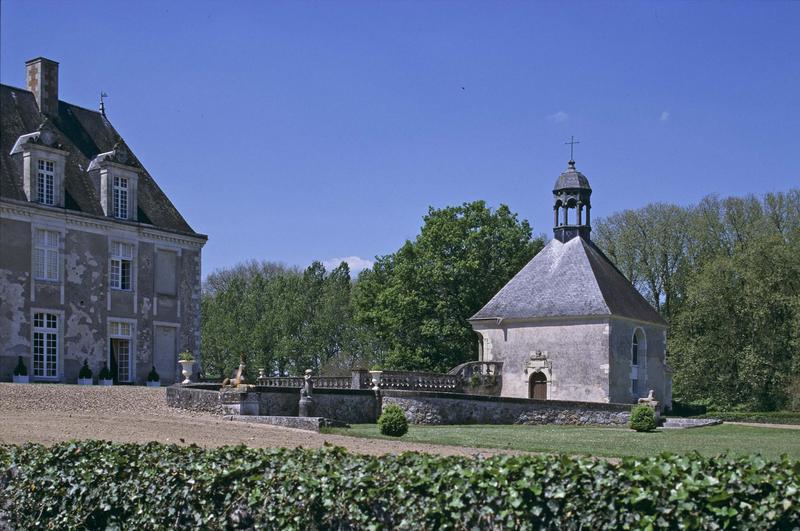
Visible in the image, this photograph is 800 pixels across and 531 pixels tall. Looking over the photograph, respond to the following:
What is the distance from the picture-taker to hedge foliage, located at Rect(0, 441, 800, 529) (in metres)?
6.81

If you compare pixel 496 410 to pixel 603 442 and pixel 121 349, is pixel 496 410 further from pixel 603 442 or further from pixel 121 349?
pixel 121 349

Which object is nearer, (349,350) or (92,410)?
(92,410)

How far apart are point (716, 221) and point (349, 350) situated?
2160 centimetres

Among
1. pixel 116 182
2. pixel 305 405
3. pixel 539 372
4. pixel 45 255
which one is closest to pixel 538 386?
pixel 539 372

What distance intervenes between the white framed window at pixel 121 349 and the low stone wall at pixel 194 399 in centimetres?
955

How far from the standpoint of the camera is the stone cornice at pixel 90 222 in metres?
28.4

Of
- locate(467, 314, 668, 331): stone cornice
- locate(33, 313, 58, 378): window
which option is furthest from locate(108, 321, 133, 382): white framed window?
locate(467, 314, 668, 331): stone cornice

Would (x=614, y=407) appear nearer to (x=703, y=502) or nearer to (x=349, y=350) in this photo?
(x=703, y=502)

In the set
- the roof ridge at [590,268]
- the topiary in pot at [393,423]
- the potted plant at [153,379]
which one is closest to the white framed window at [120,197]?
the potted plant at [153,379]

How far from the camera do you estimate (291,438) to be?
16016mm

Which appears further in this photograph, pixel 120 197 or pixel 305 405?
pixel 120 197

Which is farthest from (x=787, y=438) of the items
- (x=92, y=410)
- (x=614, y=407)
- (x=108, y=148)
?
(x=108, y=148)

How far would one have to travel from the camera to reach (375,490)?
25.7 ft

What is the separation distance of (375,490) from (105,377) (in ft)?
80.2
